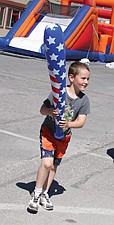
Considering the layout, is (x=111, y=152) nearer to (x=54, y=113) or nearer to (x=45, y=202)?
(x=45, y=202)

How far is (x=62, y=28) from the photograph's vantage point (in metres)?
20.5

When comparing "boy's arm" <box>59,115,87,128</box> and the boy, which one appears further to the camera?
the boy

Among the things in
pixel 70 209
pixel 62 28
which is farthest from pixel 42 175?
pixel 62 28

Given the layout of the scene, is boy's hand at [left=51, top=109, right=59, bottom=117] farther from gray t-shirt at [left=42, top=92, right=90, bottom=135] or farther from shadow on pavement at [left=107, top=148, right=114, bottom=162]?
shadow on pavement at [left=107, top=148, right=114, bottom=162]

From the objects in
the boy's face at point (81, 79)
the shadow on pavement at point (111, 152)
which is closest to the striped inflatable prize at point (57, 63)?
the boy's face at point (81, 79)

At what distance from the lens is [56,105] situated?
429 cm

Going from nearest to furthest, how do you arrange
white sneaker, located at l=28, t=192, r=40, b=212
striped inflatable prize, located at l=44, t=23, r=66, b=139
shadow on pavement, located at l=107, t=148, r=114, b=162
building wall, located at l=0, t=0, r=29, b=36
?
striped inflatable prize, located at l=44, t=23, r=66, b=139, white sneaker, located at l=28, t=192, r=40, b=212, shadow on pavement, located at l=107, t=148, r=114, b=162, building wall, located at l=0, t=0, r=29, b=36

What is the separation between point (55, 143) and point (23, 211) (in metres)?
0.68

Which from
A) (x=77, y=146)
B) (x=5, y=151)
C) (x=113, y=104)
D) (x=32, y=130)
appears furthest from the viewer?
(x=113, y=104)

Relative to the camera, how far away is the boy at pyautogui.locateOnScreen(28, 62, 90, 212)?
14.6 ft

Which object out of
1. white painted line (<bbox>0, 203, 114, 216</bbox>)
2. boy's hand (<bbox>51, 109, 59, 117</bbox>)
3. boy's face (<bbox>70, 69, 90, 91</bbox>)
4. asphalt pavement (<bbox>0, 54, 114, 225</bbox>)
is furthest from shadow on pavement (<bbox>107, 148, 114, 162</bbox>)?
boy's hand (<bbox>51, 109, 59, 117</bbox>)

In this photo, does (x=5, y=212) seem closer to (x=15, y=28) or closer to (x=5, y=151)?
(x=5, y=151)

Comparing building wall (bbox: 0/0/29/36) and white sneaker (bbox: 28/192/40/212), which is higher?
white sneaker (bbox: 28/192/40/212)

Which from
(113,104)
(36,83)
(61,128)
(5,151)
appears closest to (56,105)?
(61,128)
